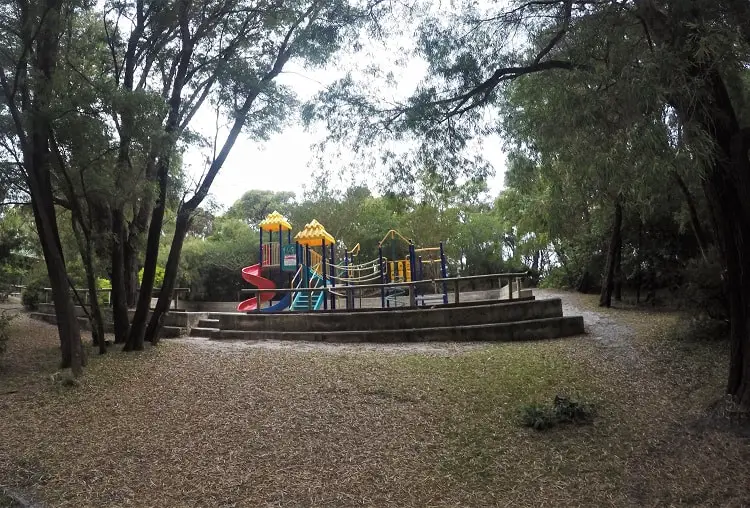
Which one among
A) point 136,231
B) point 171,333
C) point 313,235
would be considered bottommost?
point 171,333

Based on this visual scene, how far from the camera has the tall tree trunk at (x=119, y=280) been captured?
9812 millimetres

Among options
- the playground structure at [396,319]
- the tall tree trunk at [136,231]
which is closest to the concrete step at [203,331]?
the playground structure at [396,319]

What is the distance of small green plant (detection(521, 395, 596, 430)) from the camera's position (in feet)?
17.4

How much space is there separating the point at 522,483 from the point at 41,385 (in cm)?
677

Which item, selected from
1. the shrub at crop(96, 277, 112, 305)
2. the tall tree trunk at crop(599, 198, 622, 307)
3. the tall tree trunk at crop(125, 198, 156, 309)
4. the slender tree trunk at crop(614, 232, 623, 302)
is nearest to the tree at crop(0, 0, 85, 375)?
the tall tree trunk at crop(125, 198, 156, 309)

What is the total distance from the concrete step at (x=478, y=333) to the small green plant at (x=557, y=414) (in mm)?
4082

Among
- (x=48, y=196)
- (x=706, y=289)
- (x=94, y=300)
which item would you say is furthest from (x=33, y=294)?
(x=706, y=289)

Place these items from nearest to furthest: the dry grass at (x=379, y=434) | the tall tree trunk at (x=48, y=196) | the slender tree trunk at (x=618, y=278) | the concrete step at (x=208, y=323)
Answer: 1. the dry grass at (x=379, y=434)
2. the tall tree trunk at (x=48, y=196)
3. the concrete step at (x=208, y=323)
4. the slender tree trunk at (x=618, y=278)

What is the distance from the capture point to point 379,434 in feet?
17.8

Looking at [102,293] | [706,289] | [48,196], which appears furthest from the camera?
[102,293]

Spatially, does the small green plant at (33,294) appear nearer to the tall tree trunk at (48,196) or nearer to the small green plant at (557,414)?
the tall tree trunk at (48,196)

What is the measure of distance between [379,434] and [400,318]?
18.1 ft

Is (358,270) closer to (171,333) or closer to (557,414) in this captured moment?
(171,333)

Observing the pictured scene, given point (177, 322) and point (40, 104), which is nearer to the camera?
point (40, 104)
